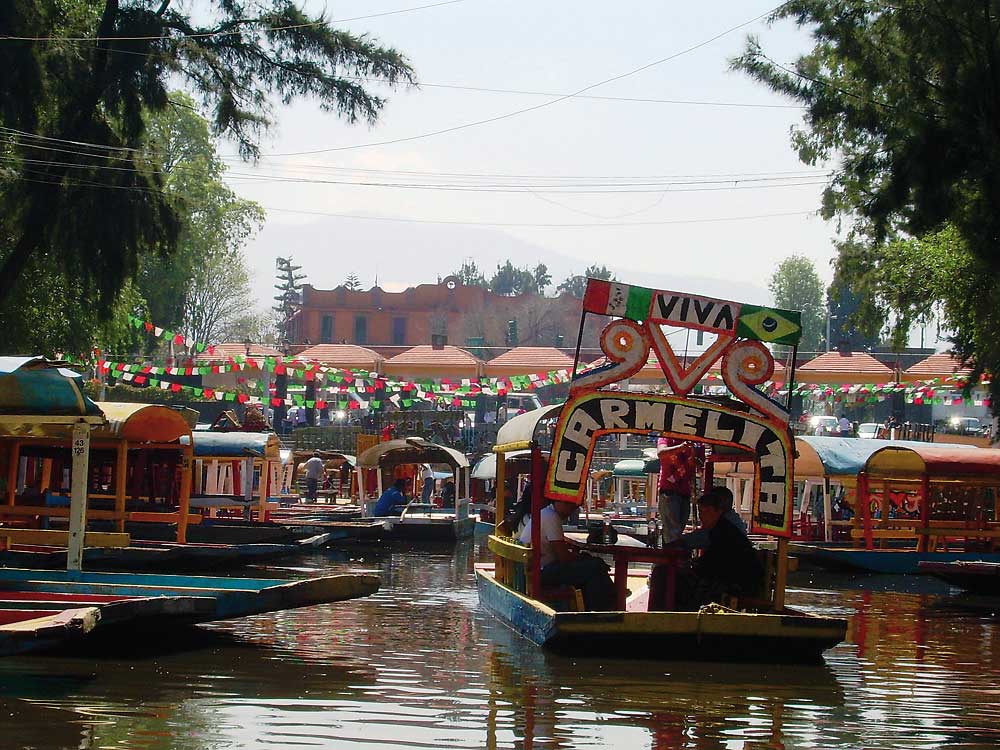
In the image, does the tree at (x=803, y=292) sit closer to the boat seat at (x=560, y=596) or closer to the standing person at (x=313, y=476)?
the standing person at (x=313, y=476)

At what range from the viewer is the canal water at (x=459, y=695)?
9.04 metres

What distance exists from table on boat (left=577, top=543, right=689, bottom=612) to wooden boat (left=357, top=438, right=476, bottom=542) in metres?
15.1

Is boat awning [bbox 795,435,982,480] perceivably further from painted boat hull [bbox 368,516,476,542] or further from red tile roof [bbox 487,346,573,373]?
red tile roof [bbox 487,346,573,373]

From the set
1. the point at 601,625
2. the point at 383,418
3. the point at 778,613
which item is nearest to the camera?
the point at 601,625

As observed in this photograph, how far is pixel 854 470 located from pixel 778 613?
12.1m

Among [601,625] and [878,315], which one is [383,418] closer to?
[878,315]

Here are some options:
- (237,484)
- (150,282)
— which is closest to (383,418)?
(150,282)

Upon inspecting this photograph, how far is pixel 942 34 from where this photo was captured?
18281 mm

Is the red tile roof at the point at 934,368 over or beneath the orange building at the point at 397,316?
beneath

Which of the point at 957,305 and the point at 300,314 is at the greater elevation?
the point at 300,314

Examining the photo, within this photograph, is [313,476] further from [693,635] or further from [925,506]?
[693,635]

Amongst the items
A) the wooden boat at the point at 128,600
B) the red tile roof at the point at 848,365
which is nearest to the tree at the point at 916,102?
the wooden boat at the point at 128,600

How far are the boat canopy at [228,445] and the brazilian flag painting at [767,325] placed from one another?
15.0m

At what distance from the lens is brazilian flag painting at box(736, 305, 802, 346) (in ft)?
41.2
